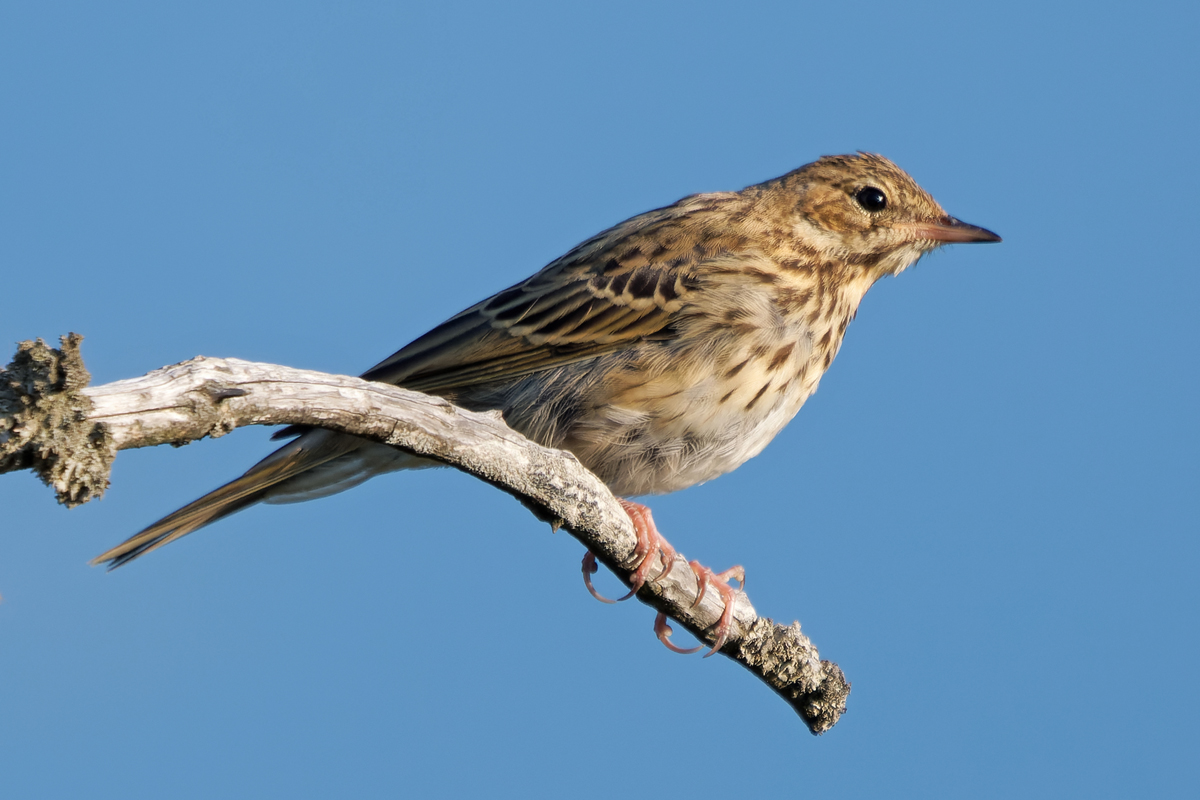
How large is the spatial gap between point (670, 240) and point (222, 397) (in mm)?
3513

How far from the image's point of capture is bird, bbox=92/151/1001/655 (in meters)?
6.09

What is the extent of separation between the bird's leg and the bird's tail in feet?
4.95

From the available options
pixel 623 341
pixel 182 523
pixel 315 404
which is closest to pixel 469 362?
pixel 623 341

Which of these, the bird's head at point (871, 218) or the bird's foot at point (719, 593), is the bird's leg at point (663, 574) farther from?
the bird's head at point (871, 218)

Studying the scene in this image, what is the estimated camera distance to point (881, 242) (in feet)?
23.4

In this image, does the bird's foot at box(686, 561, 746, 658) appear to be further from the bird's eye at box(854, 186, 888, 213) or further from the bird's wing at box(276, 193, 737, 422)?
the bird's eye at box(854, 186, 888, 213)

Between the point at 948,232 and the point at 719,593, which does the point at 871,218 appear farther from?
the point at 719,593

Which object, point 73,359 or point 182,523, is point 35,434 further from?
point 182,523

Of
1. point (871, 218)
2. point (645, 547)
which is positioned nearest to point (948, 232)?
point (871, 218)

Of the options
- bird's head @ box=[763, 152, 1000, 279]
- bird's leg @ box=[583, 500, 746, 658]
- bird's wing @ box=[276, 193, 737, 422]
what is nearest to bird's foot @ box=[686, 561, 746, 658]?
bird's leg @ box=[583, 500, 746, 658]

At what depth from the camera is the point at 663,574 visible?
227 inches

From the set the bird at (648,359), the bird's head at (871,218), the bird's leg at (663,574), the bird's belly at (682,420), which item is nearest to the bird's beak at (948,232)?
the bird's head at (871,218)

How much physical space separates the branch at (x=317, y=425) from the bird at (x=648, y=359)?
246 mm

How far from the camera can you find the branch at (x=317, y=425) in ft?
11.4
